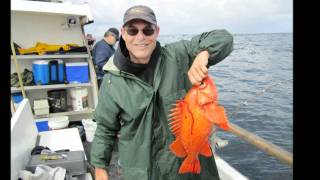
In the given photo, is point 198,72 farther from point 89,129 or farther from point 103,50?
point 103,50

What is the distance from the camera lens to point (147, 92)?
2.07m

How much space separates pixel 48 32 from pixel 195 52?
5782 millimetres

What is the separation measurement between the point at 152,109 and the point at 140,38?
1.63ft

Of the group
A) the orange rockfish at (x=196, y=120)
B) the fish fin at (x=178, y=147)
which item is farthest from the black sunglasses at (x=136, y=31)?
the fish fin at (x=178, y=147)

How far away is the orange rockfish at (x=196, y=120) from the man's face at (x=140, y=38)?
57 cm

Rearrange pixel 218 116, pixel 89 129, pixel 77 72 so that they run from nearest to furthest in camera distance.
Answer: pixel 218 116 < pixel 89 129 < pixel 77 72

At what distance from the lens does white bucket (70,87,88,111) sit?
7.01 meters

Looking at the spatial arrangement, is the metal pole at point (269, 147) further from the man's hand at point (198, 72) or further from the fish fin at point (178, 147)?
the man's hand at point (198, 72)

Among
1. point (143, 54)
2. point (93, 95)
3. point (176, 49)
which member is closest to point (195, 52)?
point (176, 49)

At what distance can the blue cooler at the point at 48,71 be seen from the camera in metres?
6.62

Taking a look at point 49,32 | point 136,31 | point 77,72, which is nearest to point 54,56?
point 77,72

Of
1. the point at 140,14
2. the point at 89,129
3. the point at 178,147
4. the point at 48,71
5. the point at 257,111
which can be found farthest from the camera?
the point at 257,111
